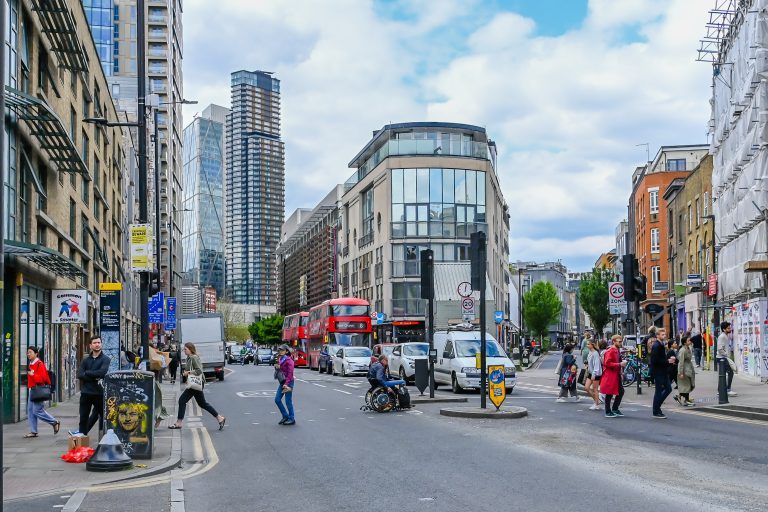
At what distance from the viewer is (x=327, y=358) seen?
156 ft

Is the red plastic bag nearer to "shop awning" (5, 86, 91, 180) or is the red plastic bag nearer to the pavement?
"shop awning" (5, 86, 91, 180)

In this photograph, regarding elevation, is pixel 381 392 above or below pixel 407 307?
below

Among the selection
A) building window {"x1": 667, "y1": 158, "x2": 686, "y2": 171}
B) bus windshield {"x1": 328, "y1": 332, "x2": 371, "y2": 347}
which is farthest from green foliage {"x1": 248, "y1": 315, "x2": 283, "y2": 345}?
bus windshield {"x1": 328, "y1": 332, "x2": 371, "y2": 347}

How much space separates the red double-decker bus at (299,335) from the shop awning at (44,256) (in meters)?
35.6

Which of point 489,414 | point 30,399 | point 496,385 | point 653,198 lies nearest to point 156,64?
point 653,198

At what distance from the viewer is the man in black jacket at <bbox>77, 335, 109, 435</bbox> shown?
14234 millimetres

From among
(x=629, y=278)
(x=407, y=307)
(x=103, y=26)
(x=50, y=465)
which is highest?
(x=103, y=26)

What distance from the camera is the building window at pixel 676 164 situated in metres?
77.4

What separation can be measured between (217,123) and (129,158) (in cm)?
12868

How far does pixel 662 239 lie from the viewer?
7038 centimetres

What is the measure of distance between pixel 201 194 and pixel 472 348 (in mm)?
146442

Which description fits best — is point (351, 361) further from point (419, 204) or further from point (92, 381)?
point (92, 381)

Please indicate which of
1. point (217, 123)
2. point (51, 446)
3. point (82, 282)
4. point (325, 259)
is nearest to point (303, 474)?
point (51, 446)

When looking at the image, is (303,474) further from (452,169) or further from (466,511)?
(452,169)
